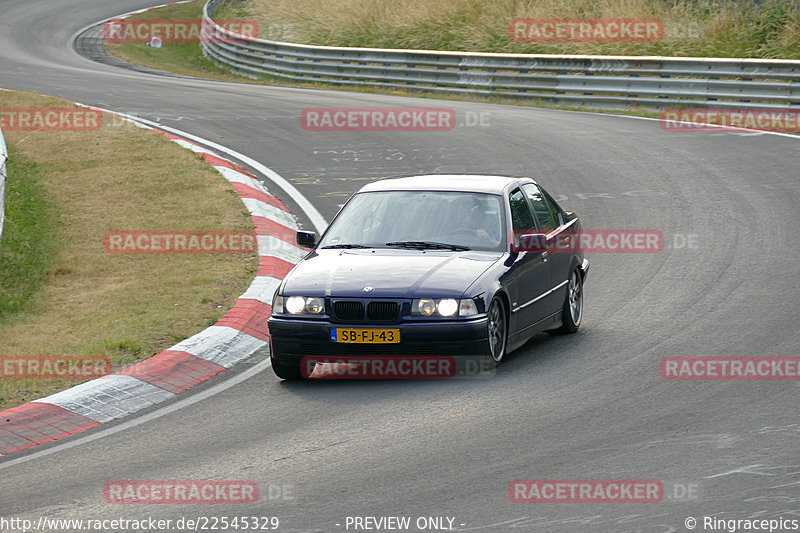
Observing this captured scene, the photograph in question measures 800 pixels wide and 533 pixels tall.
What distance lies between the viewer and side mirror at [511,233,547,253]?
9508 millimetres

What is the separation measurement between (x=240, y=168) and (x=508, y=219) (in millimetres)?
8925

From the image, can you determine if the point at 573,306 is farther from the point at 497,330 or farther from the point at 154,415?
the point at 154,415

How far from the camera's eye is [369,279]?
8.69 m

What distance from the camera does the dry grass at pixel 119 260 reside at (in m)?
10.1

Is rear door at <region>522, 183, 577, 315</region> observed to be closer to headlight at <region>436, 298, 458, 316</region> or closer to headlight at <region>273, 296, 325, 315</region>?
headlight at <region>436, 298, 458, 316</region>

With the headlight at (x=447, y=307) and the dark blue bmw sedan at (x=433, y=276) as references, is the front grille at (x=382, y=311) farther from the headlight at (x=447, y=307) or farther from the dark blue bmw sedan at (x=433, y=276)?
the headlight at (x=447, y=307)

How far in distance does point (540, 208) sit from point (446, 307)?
2.40 meters

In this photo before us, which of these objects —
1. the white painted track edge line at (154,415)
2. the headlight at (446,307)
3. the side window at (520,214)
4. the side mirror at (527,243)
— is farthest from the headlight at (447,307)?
the white painted track edge line at (154,415)

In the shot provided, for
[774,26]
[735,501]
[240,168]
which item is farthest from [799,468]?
[774,26]

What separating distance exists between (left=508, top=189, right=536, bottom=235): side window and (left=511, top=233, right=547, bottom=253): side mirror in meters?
0.15

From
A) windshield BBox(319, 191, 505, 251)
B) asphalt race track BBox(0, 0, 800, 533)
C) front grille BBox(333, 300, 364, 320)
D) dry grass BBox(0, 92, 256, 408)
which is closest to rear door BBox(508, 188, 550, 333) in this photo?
windshield BBox(319, 191, 505, 251)

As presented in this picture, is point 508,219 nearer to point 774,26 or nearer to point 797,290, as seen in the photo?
point 797,290

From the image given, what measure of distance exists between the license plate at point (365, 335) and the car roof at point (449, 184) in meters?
1.89

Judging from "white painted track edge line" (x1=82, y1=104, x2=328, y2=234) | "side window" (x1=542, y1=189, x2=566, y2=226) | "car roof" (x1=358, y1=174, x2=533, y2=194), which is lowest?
"white painted track edge line" (x1=82, y1=104, x2=328, y2=234)
